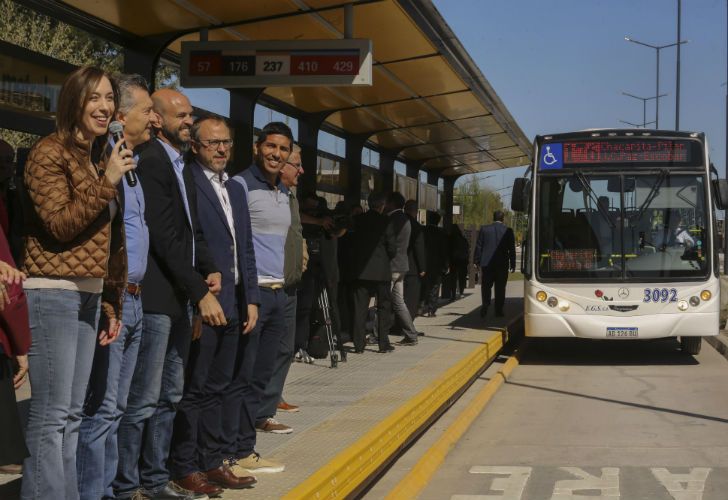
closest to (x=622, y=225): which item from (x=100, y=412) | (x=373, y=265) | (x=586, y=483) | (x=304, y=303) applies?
(x=373, y=265)

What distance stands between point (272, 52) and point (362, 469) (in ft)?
18.2

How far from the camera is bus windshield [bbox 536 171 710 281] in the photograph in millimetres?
14656

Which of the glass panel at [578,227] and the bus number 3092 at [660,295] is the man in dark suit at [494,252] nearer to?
the glass panel at [578,227]

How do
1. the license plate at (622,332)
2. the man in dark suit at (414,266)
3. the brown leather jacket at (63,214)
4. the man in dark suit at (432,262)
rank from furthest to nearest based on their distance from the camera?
the man in dark suit at (432,262) < the man in dark suit at (414,266) < the license plate at (622,332) < the brown leather jacket at (63,214)

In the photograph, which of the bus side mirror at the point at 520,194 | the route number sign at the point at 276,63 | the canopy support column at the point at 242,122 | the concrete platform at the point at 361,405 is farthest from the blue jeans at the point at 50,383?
the bus side mirror at the point at 520,194

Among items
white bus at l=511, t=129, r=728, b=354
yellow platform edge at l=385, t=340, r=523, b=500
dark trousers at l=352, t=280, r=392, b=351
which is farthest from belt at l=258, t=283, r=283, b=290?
white bus at l=511, t=129, r=728, b=354

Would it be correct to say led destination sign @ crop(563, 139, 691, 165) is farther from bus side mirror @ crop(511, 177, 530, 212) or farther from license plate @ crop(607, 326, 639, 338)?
license plate @ crop(607, 326, 639, 338)

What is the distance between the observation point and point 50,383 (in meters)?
4.14

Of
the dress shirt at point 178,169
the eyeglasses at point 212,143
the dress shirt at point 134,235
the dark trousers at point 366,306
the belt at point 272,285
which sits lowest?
the dark trousers at point 366,306

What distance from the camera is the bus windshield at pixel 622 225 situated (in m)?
14.7

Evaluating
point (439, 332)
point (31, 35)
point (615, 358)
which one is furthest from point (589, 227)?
point (31, 35)

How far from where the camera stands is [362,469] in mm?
6707

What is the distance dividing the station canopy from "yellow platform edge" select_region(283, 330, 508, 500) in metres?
3.54

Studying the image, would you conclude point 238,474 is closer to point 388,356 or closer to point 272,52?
point 272,52
